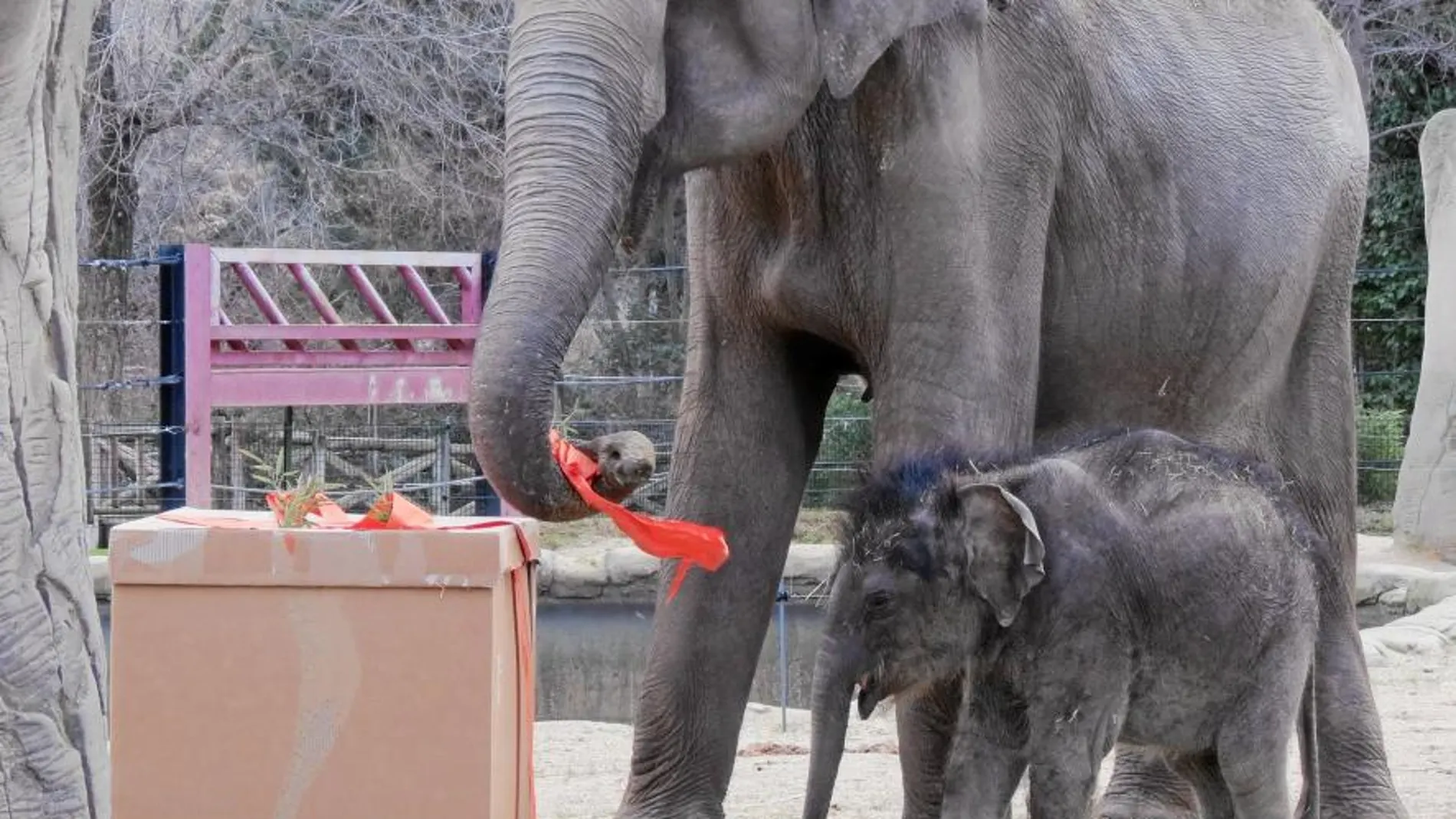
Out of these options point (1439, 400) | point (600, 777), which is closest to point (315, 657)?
point (600, 777)

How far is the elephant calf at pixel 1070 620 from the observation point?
448 centimetres

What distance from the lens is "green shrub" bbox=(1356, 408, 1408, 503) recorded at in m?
17.8

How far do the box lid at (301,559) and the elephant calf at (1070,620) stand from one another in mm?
840

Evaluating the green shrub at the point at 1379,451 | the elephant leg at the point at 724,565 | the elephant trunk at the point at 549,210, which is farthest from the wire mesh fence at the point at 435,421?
the elephant trunk at the point at 549,210

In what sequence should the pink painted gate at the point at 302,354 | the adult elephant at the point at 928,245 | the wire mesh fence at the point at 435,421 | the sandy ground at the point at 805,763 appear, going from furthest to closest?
the wire mesh fence at the point at 435,421, the pink painted gate at the point at 302,354, the sandy ground at the point at 805,763, the adult elephant at the point at 928,245

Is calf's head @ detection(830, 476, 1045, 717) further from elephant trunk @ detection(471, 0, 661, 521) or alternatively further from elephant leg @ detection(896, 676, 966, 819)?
elephant trunk @ detection(471, 0, 661, 521)

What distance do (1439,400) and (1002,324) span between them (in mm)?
9908

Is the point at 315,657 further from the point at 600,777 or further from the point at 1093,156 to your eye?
the point at 600,777

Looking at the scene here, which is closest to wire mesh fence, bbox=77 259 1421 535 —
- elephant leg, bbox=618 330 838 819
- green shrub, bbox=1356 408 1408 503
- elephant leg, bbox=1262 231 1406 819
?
green shrub, bbox=1356 408 1408 503

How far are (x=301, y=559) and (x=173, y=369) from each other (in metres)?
7.64

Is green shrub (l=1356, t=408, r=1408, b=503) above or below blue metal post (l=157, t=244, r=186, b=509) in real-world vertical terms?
below

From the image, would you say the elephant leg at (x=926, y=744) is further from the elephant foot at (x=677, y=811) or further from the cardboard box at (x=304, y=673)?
the cardboard box at (x=304, y=673)

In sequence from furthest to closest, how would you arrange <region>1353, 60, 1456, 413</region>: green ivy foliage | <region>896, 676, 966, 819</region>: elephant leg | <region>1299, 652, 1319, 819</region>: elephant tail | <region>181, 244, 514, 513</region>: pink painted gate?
<region>1353, 60, 1456, 413</region>: green ivy foliage → <region>181, 244, 514, 513</region>: pink painted gate → <region>1299, 652, 1319, 819</region>: elephant tail → <region>896, 676, 966, 819</region>: elephant leg

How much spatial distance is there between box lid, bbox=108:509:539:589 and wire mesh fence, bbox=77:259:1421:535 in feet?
22.2
